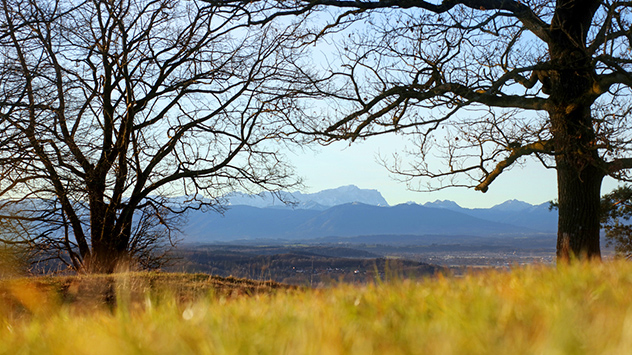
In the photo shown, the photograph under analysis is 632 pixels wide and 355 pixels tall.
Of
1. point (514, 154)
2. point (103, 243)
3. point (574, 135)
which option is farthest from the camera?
point (103, 243)

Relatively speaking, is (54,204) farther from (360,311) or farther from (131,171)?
(360,311)

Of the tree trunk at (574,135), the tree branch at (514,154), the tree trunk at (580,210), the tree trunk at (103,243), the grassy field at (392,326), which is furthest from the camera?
the tree trunk at (103,243)

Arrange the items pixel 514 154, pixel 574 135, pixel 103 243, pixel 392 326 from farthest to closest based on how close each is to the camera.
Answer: pixel 103 243 → pixel 514 154 → pixel 574 135 → pixel 392 326

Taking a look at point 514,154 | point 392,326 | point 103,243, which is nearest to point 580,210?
point 514,154

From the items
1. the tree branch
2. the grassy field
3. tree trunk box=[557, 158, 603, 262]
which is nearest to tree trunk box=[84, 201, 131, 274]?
the tree branch

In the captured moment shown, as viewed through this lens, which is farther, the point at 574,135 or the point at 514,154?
the point at 514,154

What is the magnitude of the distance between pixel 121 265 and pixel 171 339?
13.6m

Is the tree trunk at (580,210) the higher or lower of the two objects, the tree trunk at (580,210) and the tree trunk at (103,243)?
the higher

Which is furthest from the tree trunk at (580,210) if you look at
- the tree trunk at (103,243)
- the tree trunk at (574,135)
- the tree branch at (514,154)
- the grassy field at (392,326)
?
the tree trunk at (103,243)

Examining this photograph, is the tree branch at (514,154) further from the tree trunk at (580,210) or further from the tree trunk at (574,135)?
the tree trunk at (580,210)

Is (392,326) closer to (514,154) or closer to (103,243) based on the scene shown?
(514,154)

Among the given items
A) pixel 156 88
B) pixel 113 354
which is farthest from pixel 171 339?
pixel 156 88

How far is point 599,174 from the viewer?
10078 millimetres

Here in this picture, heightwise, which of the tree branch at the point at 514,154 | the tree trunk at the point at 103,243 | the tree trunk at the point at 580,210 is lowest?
the tree trunk at the point at 103,243
